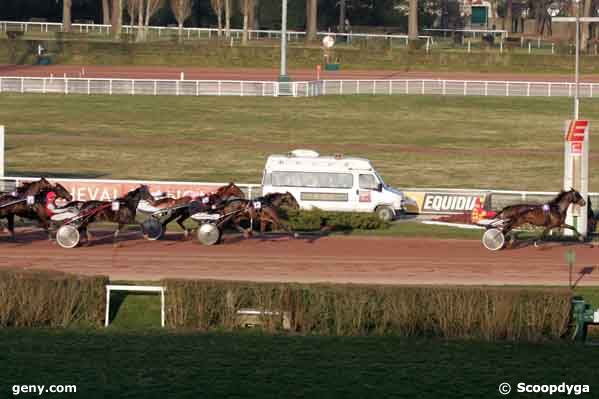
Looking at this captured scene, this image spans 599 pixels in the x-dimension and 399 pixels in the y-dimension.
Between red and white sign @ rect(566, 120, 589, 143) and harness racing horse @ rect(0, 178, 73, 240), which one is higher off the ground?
red and white sign @ rect(566, 120, 589, 143)

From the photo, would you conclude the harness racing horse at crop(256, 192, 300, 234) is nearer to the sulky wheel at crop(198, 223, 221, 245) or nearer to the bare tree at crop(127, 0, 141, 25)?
the sulky wheel at crop(198, 223, 221, 245)

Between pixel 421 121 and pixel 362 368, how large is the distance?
38.2 m

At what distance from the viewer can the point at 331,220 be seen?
26.5m

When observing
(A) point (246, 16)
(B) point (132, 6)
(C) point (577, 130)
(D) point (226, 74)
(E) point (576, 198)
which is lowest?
(E) point (576, 198)

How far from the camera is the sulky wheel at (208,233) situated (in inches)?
948

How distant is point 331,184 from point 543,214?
634 cm

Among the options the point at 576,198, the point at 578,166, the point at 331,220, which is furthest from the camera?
the point at 331,220

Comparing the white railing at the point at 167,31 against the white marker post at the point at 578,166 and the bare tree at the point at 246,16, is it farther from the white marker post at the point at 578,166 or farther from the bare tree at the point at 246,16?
the white marker post at the point at 578,166

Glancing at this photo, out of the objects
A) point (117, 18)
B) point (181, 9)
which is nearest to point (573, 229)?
point (117, 18)

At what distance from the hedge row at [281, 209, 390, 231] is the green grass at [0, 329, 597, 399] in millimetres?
10554

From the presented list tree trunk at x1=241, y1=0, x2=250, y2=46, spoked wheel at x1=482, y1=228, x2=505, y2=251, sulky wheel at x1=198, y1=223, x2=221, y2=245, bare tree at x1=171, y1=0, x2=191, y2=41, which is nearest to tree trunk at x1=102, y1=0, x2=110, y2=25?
bare tree at x1=171, y1=0, x2=191, y2=41

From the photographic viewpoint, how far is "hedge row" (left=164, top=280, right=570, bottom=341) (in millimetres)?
16078

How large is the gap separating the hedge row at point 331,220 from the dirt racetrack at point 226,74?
3720 centimetres

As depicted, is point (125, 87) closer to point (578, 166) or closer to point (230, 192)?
point (230, 192)
